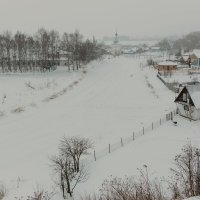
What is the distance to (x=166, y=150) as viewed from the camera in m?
26.5

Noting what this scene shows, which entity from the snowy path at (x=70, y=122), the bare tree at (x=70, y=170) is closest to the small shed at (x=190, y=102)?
the snowy path at (x=70, y=122)

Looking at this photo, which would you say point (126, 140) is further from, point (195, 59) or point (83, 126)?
point (195, 59)

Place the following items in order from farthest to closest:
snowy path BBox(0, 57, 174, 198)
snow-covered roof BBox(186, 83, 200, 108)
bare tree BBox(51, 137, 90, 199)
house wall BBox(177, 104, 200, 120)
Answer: snow-covered roof BBox(186, 83, 200, 108) < house wall BBox(177, 104, 200, 120) < snowy path BBox(0, 57, 174, 198) < bare tree BBox(51, 137, 90, 199)

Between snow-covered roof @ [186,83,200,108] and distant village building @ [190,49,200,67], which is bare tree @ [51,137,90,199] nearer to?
snow-covered roof @ [186,83,200,108]

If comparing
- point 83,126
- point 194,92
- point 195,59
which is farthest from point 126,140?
point 195,59

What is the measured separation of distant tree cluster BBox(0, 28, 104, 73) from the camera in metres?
82.6

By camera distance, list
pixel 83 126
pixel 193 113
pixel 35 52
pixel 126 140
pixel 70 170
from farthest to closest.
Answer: pixel 35 52 → pixel 83 126 → pixel 193 113 → pixel 126 140 → pixel 70 170

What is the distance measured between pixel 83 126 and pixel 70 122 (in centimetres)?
234

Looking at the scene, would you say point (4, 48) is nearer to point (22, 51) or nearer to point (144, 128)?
point (22, 51)

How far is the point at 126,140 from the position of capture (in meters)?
29.7

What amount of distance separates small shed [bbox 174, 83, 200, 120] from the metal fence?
150 cm

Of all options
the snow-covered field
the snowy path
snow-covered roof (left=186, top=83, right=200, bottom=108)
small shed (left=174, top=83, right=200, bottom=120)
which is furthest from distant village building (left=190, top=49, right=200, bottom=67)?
snow-covered roof (left=186, top=83, right=200, bottom=108)

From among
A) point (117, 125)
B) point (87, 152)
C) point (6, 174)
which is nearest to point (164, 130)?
point (117, 125)

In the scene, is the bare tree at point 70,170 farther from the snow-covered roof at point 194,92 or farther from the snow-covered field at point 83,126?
the snow-covered roof at point 194,92
